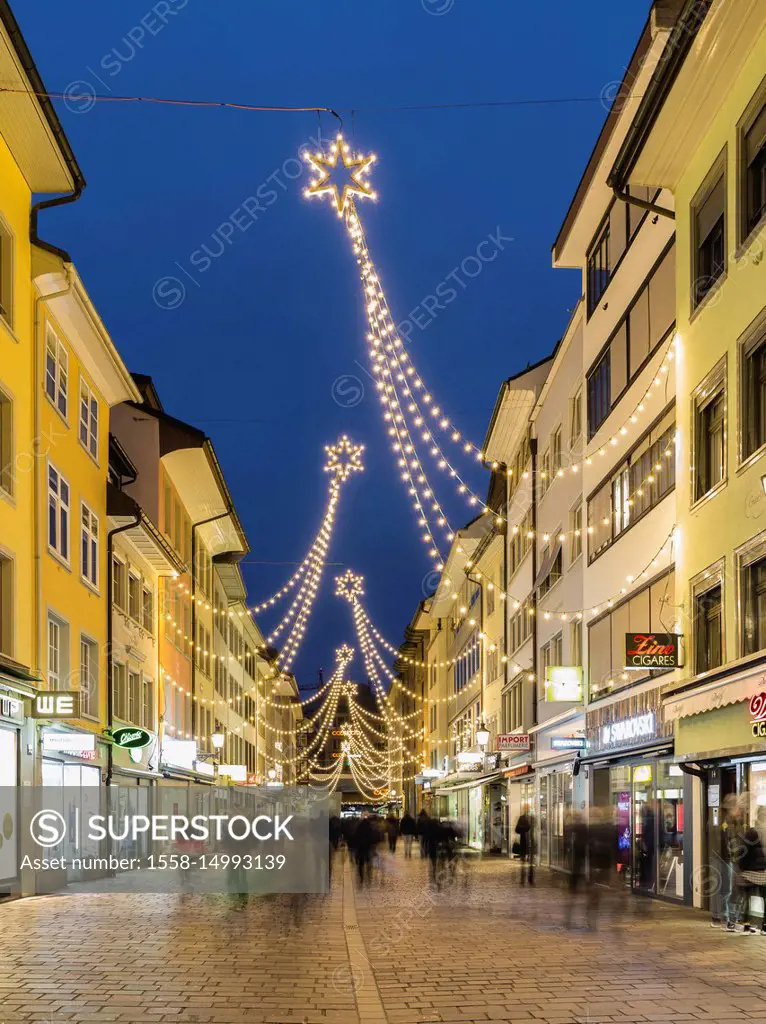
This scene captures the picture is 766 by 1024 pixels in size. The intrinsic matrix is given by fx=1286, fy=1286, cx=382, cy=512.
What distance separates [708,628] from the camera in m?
19.5

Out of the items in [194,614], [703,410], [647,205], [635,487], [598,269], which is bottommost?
[194,614]

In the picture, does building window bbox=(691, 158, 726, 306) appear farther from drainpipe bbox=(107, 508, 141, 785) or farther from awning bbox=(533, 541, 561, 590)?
drainpipe bbox=(107, 508, 141, 785)

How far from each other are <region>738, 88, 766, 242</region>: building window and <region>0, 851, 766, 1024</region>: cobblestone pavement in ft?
30.4

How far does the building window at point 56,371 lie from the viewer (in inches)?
1015

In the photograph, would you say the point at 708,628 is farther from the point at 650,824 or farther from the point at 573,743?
the point at 573,743

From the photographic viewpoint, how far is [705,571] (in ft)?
62.9

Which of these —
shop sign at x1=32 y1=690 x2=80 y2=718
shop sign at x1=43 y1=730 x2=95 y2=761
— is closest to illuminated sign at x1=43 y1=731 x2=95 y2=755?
shop sign at x1=43 y1=730 x2=95 y2=761

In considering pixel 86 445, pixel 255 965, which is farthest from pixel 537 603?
pixel 255 965

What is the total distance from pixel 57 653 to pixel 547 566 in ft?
46.7

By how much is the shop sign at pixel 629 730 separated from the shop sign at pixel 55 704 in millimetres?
10291

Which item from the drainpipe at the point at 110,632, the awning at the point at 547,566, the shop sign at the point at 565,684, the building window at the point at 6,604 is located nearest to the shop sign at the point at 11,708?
the building window at the point at 6,604

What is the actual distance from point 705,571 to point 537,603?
60.4 feet

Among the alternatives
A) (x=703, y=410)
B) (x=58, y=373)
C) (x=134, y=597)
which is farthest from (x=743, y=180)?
(x=134, y=597)

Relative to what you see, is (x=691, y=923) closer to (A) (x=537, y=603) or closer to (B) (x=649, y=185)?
(B) (x=649, y=185)
